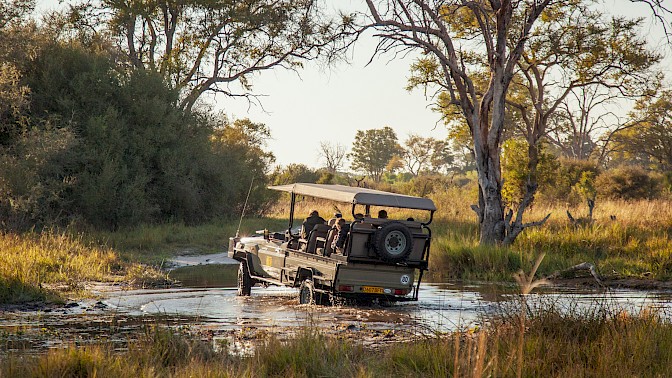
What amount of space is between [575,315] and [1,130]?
20244 mm

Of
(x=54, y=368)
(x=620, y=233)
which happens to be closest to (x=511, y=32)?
(x=620, y=233)

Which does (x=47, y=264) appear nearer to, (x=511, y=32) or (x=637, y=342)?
(x=637, y=342)

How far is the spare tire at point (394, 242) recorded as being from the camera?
1312 cm

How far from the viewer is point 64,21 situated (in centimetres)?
3412

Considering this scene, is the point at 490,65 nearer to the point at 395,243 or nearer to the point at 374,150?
the point at 395,243

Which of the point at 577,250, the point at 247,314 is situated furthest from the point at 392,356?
the point at 577,250

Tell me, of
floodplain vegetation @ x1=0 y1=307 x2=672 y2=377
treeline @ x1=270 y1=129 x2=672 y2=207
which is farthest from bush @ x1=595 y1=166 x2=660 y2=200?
floodplain vegetation @ x1=0 y1=307 x2=672 y2=377

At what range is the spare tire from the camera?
43.1ft

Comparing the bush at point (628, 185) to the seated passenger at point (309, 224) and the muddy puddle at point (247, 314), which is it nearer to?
the muddy puddle at point (247, 314)

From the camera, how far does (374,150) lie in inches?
3595

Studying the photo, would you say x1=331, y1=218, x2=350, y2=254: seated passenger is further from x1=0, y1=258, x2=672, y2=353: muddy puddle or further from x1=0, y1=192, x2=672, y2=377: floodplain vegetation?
x1=0, y1=192, x2=672, y2=377: floodplain vegetation

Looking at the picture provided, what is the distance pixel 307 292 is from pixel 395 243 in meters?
1.69

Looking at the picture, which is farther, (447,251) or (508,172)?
(508,172)

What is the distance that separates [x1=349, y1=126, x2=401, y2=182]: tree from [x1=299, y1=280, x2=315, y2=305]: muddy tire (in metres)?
76.2
